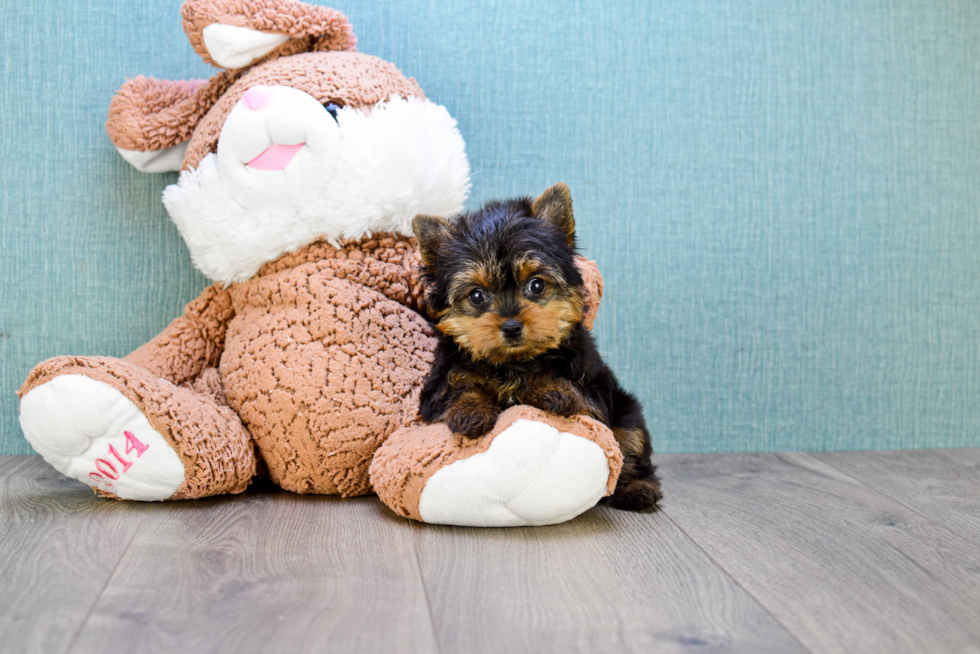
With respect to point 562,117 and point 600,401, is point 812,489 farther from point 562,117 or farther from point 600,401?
point 562,117

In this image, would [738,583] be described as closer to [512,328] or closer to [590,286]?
[512,328]

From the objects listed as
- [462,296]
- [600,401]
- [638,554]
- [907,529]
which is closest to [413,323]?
[462,296]

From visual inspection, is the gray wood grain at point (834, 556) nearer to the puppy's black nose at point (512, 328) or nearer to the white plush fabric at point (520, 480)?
the white plush fabric at point (520, 480)

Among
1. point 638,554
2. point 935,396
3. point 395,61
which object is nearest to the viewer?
point 638,554

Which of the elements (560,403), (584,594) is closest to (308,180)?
(560,403)

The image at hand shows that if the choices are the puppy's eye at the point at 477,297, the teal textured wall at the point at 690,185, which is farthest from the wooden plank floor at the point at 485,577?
the teal textured wall at the point at 690,185

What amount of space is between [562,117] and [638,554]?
1506 mm

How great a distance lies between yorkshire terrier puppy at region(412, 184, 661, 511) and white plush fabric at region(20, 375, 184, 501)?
64cm

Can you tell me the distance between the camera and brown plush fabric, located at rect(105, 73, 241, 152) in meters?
2.22

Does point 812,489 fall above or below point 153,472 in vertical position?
below

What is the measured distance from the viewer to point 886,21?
8.70 feet

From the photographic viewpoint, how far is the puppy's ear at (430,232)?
1.82 metres

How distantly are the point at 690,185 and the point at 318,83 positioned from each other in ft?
4.15

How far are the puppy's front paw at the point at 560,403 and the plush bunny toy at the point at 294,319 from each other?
0.03m
